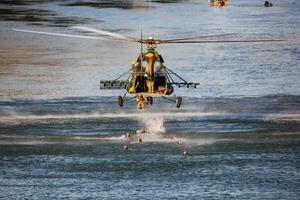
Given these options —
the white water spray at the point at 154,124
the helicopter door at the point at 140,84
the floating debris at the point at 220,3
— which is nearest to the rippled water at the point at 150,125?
the white water spray at the point at 154,124

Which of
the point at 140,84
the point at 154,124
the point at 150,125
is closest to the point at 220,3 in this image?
the point at 154,124

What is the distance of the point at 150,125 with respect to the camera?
72375mm

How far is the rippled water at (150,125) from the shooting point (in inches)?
2307

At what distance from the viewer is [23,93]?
85750mm

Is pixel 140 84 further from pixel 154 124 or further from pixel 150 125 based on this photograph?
pixel 154 124

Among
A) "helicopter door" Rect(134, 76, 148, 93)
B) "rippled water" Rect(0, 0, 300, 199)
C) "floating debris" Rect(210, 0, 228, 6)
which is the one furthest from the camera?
"floating debris" Rect(210, 0, 228, 6)

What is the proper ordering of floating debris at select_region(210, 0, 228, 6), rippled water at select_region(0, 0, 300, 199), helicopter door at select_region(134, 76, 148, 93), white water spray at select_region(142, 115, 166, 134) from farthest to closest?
floating debris at select_region(210, 0, 228, 6), white water spray at select_region(142, 115, 166, 134), helicopter door at select_region(134, 76, 148, 93), rippled water at select_region(0, 0, 300, 199)

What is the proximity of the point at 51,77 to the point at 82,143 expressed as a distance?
29025 millimetres

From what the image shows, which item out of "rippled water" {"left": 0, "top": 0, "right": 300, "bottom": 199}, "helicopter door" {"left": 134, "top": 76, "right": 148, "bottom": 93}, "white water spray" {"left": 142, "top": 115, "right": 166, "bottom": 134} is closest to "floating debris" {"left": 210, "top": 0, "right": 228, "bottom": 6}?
"rippled water" {"left": 0, "top": 0, "right": 300, "bottom": 199}

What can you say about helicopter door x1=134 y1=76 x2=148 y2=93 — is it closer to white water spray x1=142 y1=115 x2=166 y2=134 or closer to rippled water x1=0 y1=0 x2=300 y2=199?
rippled water x1=0 y1=0 x2=300 y2=199

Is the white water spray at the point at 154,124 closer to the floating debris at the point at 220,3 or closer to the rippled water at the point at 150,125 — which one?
the rippled water at the point at 150,125

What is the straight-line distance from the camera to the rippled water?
58.6 metres

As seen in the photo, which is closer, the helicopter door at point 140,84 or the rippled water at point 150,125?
the rippled water at point 150,125

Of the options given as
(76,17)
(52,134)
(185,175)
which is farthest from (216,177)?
(76,17)
